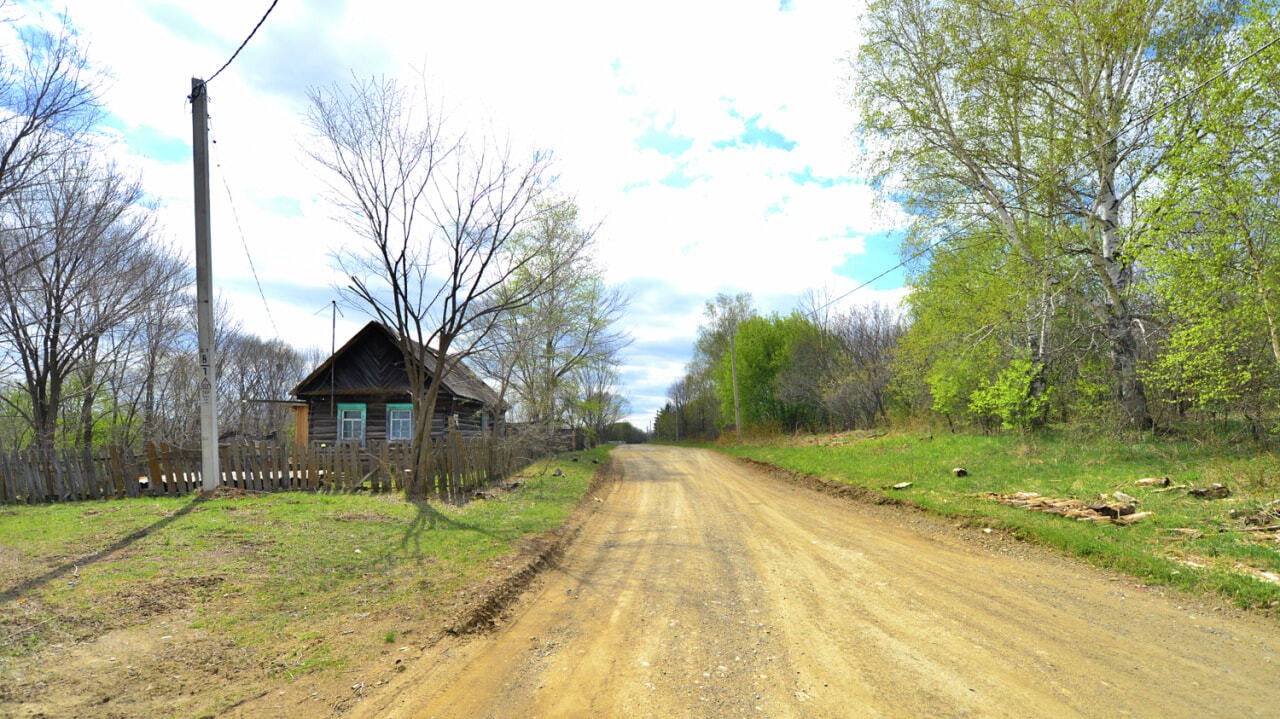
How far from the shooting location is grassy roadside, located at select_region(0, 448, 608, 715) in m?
3.98

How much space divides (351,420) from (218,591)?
20153mm

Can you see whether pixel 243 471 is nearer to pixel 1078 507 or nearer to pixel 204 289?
pixel 204 289

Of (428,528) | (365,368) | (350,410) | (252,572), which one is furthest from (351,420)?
(252,572)

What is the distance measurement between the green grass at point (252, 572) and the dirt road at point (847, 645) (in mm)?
1092

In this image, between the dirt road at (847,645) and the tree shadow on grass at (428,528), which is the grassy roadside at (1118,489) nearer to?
the dirt road at (847,645)

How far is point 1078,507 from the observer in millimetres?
9086

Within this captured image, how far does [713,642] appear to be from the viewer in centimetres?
469

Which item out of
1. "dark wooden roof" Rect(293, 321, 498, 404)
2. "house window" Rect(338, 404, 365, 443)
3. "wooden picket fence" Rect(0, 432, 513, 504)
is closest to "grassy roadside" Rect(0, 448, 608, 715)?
"wooden picket fence" Rect(0, 432, 513, 504)

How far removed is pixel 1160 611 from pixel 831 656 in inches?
141

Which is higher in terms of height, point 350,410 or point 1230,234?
point 1230,234

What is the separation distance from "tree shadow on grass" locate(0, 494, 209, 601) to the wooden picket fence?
148 inches

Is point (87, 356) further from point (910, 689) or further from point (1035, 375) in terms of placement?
point (1035, 375)

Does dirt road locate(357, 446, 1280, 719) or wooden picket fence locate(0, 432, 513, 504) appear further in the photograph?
wooden picket fence locate(0, 432, 513, 504)

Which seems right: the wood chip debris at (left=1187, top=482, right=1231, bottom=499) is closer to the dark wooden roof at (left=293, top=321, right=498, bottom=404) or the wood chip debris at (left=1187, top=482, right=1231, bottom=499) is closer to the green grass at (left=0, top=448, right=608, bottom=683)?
the green grass at (left=0, top=448, right=608, bottom=683)
